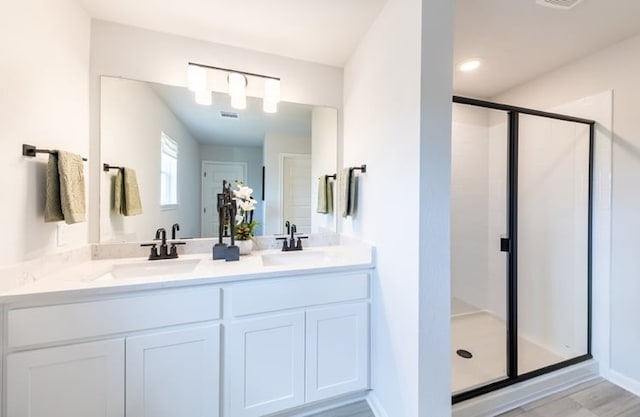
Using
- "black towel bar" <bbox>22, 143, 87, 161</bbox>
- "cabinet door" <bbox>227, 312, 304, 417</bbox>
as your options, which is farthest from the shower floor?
"black towel bar" <bbox>22, 143, 87, 161</bbox>

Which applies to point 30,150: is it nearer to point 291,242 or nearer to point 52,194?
point 52,194

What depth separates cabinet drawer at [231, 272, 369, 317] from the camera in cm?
135

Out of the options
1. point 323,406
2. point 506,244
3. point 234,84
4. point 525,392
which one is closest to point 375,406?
point 323,406

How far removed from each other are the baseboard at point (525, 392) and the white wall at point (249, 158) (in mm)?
1761

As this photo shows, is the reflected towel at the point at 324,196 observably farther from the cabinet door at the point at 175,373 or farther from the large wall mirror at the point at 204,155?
the cabinet door at the point at 175,373

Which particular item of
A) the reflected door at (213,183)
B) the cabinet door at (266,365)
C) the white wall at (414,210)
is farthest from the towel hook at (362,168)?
the cabinet door at (266,365)

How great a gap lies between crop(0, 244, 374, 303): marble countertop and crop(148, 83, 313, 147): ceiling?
909 mm

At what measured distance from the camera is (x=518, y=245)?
2051 millimetres

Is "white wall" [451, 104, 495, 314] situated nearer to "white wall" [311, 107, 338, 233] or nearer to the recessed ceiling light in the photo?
the recessed ceiling light

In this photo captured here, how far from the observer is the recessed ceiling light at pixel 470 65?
2.04 meters

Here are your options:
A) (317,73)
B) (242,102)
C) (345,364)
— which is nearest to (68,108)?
(242,102)

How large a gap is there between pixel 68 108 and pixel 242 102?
0.97 m

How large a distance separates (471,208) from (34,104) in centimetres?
323

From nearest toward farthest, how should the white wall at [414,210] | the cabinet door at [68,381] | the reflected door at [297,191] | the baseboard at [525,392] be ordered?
the cabinet door at [68,381] → the white wall at [414,210] → the baseboard at [525,392] → the reflected door at [297,191]
